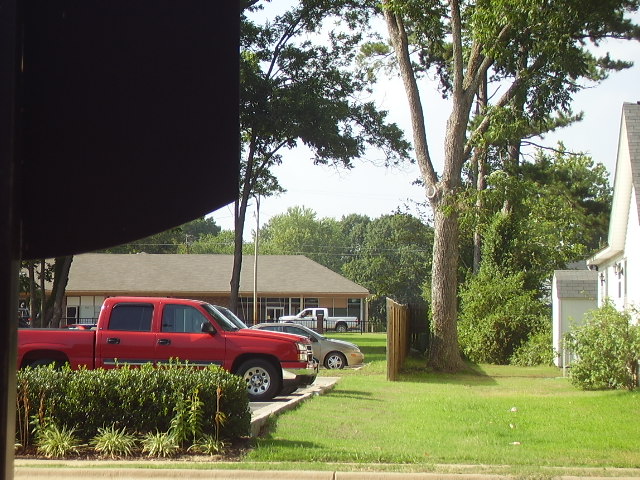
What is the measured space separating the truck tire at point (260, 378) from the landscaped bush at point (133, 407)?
4.44 m

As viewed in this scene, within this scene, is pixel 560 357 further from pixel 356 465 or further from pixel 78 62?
pixel 78 62

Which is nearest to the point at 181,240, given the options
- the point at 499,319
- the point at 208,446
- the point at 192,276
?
the point at 192,276

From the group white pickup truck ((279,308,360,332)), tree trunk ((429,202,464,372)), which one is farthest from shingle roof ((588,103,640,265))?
white pickup truck ((279,308,360,332))

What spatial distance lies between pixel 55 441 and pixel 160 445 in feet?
3.90

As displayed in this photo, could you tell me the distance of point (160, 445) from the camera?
988cm

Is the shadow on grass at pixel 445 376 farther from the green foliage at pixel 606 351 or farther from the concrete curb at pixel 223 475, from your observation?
the concrete curb at pixel 223 475

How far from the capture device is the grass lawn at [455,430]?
9.47 m

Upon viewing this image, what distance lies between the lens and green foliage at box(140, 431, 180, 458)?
9852 mm

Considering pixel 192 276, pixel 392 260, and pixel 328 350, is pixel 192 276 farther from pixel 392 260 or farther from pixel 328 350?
pixel 392 260

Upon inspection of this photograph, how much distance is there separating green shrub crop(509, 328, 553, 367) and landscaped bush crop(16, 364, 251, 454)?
19517 millimetres

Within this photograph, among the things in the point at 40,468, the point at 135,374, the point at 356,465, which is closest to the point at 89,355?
the point at 135,374

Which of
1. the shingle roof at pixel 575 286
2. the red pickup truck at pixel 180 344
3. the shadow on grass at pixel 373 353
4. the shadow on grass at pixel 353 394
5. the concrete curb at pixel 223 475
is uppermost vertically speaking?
the shingle roof at pixel 575 286

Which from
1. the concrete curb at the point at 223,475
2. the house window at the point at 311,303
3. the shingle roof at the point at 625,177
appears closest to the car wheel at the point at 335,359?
the shingle roof at the point at 625,177

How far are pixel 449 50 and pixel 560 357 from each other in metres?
12.8
